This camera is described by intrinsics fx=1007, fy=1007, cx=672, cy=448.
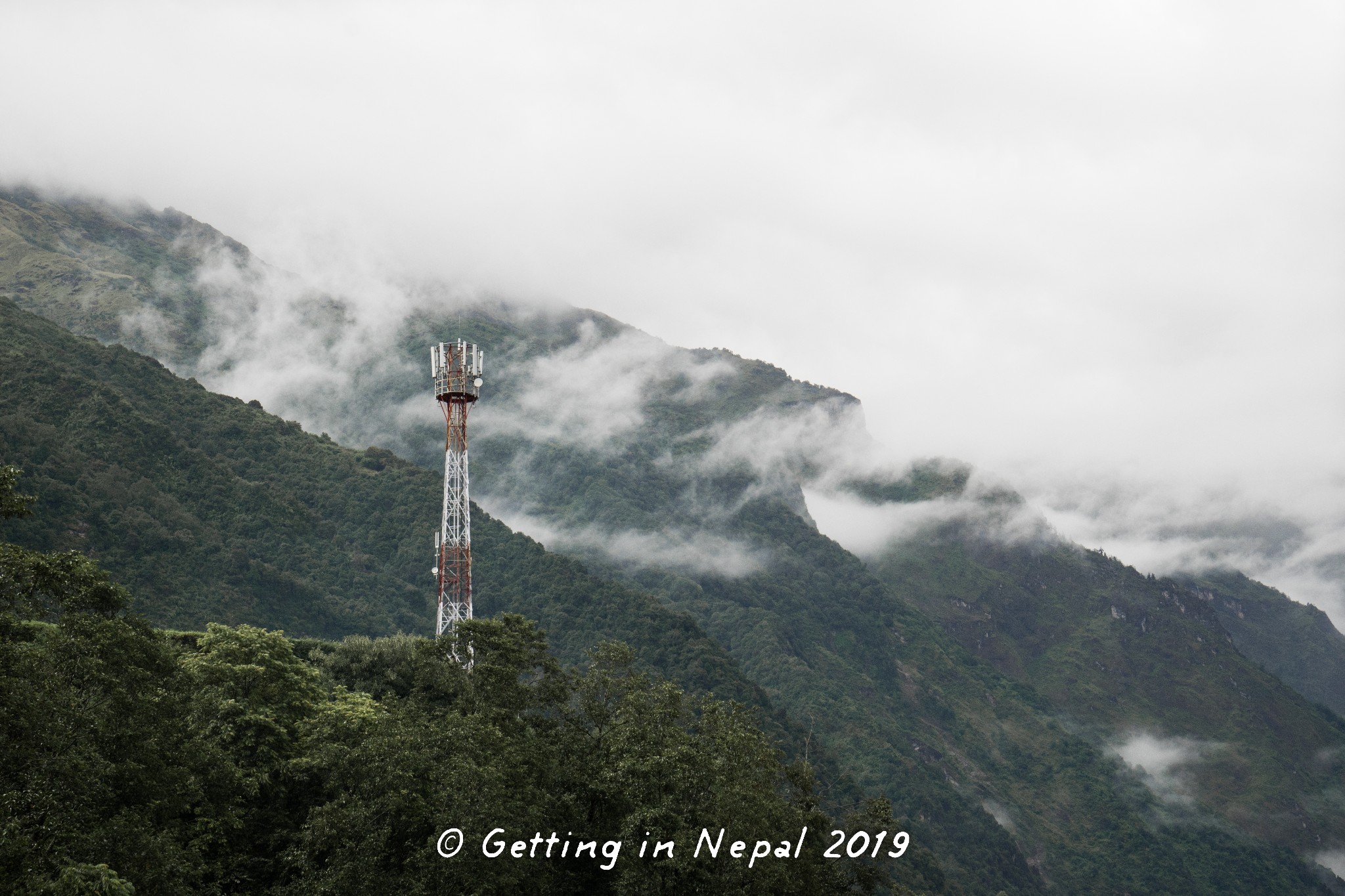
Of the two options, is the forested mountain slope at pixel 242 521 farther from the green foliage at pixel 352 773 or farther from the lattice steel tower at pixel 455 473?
the green foliage at pixel 352 773

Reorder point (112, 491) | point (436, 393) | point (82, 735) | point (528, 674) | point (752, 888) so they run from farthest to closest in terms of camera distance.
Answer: point (112, 491) < point (436, 393) < point (528, 674) < point (752, 888) < point (82, 735)

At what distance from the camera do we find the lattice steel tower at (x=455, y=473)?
5134 cm

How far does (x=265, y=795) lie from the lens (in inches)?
1465

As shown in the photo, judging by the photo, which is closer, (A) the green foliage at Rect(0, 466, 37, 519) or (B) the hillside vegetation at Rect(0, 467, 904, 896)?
(A) the green foliage at Rect(0, 466, 37, 519)

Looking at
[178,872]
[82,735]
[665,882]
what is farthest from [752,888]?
[82,735]

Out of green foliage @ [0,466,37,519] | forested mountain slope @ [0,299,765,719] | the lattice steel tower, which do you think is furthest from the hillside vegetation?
forested mountain slope @ [0,299,765,719]

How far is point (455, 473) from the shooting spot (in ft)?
175

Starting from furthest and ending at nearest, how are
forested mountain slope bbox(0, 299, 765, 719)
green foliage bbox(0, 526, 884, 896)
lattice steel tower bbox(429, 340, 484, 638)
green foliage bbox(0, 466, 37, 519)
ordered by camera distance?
forested mountain slope bbox(0, 299, 765, 719), lattice steel tower bbox(429, 340, 484, 638), green foliage bbox(0, 526, 884, 896), green foliage bbox(0, 466, 37, 519)

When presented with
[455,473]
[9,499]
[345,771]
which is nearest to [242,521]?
[455,473]

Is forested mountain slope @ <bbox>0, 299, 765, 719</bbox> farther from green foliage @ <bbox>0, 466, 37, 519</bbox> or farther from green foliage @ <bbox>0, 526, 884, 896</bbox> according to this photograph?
green foliage @ <bbox>0, 466, 37, 519</bbox>

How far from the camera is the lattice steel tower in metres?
51.3

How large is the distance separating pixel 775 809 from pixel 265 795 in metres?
18.8

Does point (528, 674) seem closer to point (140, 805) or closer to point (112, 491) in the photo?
point (140, 805)

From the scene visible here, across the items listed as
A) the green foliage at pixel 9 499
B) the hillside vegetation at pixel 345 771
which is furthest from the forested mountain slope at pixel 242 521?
the green foliage at pixel 9 499
